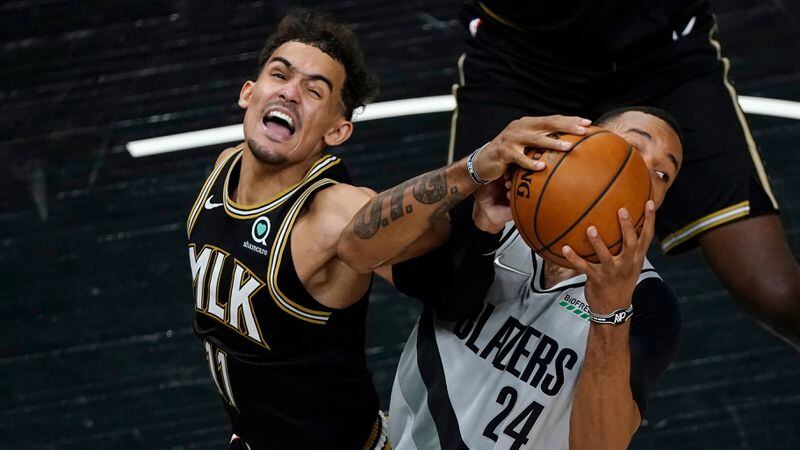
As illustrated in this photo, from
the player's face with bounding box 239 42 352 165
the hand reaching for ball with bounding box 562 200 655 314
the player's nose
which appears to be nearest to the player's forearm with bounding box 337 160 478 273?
the hand reaching for ball with bounding box 562 200 655 314

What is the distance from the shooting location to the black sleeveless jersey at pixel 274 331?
348cm

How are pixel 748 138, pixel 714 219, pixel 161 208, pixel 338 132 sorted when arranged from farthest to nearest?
pixel 161 208 → pixel 748 138 → pixel 714 219 → pixel 338 132

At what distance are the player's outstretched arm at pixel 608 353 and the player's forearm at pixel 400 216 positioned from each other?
0.39 m

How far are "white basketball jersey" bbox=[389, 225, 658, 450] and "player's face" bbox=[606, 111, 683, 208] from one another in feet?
0.97

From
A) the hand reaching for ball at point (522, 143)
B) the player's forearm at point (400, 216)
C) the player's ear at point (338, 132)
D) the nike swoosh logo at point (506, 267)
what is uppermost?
the hand reaching for ball at point (522, 143)

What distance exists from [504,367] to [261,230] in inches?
34.4

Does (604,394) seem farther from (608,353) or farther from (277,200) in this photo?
(277,200)

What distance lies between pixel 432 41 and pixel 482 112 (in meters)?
2.61

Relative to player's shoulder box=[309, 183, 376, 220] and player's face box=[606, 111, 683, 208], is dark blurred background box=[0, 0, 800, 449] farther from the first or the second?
player's face box=[606, 111, 683, 208]

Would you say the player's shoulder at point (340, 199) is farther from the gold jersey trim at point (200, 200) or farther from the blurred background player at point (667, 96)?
the blurred background player at point (667, 96)

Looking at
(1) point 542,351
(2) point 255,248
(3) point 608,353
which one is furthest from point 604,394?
(2) point 255,248

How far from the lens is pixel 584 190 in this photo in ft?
8.89

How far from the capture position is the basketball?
2.68 m

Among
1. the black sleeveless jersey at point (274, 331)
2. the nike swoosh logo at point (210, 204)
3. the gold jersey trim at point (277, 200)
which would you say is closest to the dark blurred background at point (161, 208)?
the black sleeveless jersey at point (274, 331)
